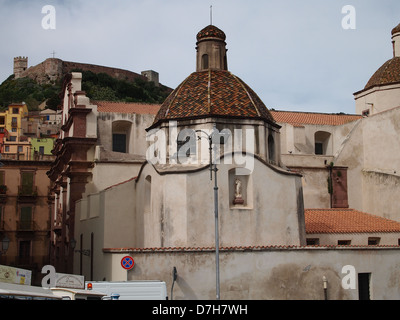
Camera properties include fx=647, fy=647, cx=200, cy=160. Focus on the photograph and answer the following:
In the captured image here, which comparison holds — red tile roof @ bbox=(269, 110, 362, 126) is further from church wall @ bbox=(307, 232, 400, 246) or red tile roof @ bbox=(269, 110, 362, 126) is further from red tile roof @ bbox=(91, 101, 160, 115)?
church wall @ bbox=(307, 232, 400, 246)

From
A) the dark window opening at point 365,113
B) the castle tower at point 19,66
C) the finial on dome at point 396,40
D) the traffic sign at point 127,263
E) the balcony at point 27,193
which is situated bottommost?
the traffic sign at point 127,263

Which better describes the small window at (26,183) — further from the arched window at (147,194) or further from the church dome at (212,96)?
the arched window at (147,194)

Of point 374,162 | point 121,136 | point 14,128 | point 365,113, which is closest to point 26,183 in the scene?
point 121,136

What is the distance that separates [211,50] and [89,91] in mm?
A: 71631

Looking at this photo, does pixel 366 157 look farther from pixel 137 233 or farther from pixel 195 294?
pixel 195 294

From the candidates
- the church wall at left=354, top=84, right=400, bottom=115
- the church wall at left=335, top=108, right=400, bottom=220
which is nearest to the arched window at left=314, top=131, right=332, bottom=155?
the church wall at left=335, top=108, right=400, bottom=220

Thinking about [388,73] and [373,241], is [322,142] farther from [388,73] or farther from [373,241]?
[373,241]

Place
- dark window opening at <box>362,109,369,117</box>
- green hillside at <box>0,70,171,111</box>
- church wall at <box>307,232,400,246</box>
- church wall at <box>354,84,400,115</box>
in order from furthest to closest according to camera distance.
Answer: green hillside at <box>0,70,171,111</box> → dark window opening at <box>362,109,369,117</box> → church wall at <box>354,84,400,115</box> → church wall at <box>307,232,400,246</box>

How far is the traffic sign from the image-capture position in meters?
24.8

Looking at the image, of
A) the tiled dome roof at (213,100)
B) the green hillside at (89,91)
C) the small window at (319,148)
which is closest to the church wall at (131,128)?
the tiled dome roof at (213,100)

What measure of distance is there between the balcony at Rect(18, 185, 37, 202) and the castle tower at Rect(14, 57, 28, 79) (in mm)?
72264

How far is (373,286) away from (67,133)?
75.8ft

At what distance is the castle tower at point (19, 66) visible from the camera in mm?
125400
